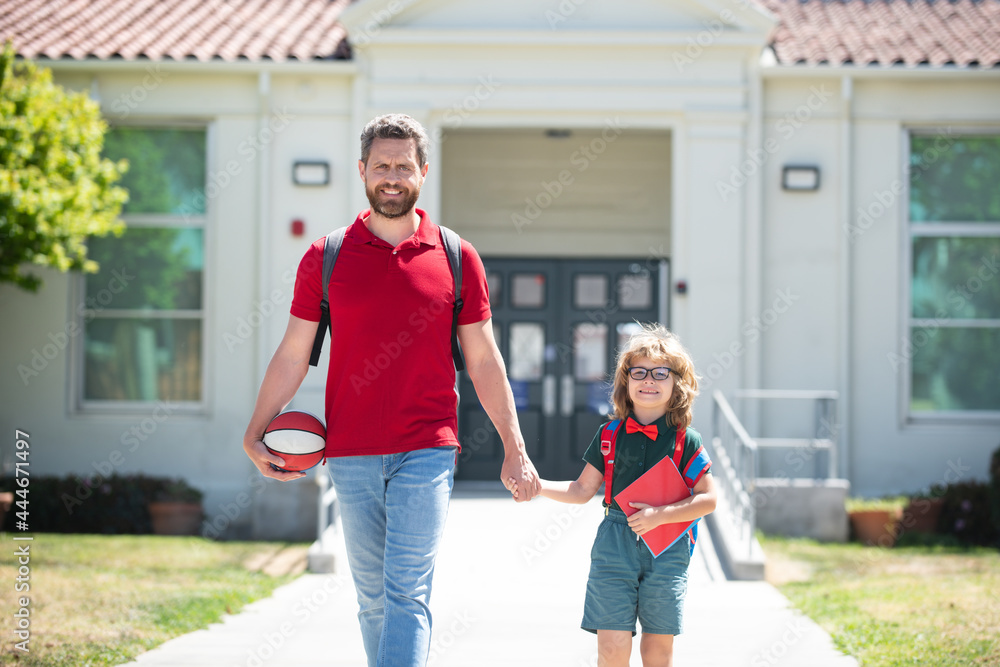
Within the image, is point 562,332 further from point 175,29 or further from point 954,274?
point 175,29

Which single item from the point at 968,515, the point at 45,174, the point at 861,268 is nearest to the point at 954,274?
the point at 861,268

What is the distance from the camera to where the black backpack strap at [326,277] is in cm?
325

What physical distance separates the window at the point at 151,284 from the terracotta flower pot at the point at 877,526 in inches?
257

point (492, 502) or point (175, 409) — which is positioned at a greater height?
point (175, 409)

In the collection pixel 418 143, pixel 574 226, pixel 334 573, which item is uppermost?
pixel 574 226

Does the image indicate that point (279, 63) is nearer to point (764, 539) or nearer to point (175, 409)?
point (175, 409)

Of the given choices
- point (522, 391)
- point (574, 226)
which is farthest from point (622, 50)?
point (522, 391)

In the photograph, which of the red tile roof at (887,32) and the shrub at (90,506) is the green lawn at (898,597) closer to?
the red tile roof at (887,32)

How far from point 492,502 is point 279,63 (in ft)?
15.4

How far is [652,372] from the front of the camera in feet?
11.6

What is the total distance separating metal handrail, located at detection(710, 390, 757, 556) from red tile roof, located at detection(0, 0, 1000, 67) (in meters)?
3.57

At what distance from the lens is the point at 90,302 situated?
32.6ft

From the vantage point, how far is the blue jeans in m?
3.06

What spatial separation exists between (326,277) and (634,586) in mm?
1528
